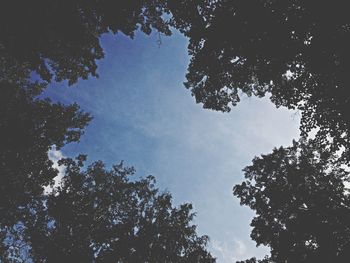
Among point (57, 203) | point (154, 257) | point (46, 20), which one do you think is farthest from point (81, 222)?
point (46, 20)

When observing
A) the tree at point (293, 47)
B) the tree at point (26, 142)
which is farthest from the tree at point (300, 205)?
the tree at point (26, 142)

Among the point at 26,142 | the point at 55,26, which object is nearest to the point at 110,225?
the point at 26,142

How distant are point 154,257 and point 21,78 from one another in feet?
56.9

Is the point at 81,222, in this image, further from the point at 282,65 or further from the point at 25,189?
the point at 282,65

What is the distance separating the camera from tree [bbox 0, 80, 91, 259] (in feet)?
65.4

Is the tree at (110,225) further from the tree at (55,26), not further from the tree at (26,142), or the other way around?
the tree at (55,26)

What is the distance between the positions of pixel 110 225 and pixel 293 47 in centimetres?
1887

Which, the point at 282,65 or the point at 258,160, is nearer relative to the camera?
the point at 282,65

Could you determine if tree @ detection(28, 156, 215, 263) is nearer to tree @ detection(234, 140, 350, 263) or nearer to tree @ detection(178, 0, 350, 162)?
tree @ detection(234, 140, 350, 263)

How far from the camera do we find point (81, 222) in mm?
22188

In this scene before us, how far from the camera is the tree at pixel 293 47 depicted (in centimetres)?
1201

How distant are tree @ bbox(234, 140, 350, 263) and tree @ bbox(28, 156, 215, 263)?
18.8ft

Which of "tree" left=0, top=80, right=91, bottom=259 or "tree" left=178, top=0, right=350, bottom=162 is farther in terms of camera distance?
"tree" left=0, top=80, right=91, bottom=259

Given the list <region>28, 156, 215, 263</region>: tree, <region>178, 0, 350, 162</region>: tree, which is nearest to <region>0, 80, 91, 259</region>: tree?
<region>28, 156, 215, 263</region>: tree
